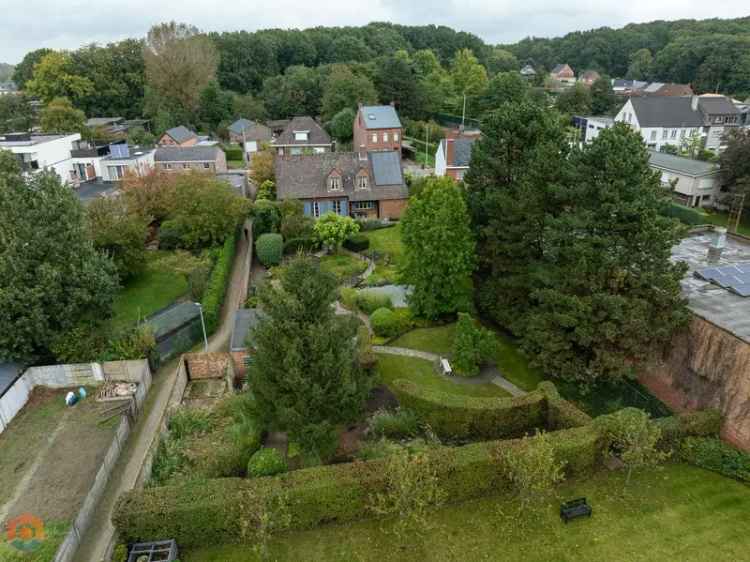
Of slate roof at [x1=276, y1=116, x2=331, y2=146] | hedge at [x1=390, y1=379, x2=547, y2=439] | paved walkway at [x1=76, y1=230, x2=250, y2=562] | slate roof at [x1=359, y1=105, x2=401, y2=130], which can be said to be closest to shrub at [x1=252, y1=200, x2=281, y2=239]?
paved walkway at [x1=76, y1=230, x2=250, y2=562]

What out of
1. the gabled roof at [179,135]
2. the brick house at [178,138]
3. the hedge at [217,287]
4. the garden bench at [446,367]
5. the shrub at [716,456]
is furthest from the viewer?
the gabled roof at [179,135]

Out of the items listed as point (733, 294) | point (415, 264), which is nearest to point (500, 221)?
point (415, 264)

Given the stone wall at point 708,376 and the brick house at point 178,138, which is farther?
Result: the brick house at point 178,138

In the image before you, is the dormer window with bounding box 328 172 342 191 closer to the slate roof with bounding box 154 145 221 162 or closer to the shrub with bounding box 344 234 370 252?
the shrub with bounding box 344 234 370 252

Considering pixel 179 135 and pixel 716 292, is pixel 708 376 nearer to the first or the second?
pixel 716 292

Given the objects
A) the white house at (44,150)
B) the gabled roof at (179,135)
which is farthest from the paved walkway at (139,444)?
the gabled roof at (179,135)

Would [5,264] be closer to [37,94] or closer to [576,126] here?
[37,94]

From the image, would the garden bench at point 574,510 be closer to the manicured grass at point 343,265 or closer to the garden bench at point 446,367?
the garden bench at point 446,367
